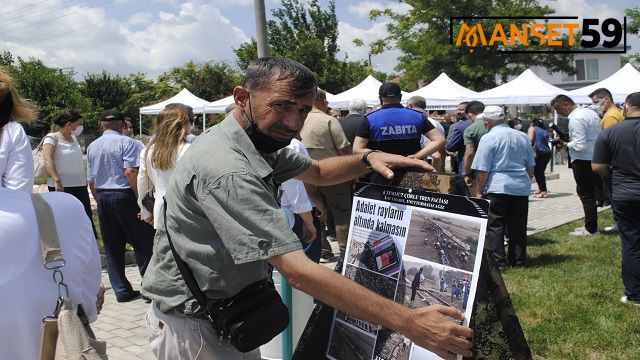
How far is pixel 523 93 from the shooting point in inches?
602

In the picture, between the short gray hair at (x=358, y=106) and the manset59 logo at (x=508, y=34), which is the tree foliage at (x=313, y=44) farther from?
the short gray hair at (x=358, y=106)

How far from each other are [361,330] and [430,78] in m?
33.7

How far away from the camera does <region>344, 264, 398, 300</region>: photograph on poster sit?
2258mm

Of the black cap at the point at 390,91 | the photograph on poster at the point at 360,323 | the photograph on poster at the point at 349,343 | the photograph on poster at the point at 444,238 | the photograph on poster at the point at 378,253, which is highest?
the black cap at the point at 390,91

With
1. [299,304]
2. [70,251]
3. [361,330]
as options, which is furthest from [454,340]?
[299,304]

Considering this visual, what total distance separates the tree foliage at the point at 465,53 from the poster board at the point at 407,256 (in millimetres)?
31860

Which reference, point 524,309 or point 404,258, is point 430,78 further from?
point 404,258

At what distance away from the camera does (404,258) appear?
7.31ft

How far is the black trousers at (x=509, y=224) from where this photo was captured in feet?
22.3

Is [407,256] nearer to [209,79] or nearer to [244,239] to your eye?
[244,239]

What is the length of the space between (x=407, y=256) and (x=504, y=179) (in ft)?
16.0

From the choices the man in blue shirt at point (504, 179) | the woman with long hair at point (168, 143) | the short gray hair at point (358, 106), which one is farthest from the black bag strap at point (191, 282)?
the short gray hair at point (358, 106)

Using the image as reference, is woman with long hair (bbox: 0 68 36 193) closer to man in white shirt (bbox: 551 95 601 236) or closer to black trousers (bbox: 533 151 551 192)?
man in white shirt (bbox: 551 95 601 236)

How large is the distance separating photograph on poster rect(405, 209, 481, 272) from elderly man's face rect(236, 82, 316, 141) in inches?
22.7
